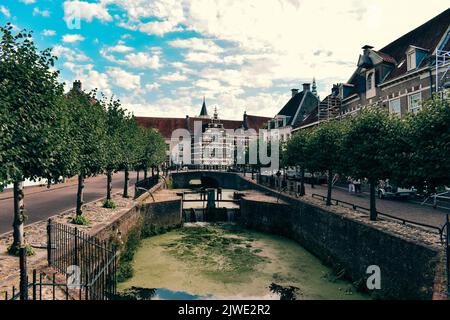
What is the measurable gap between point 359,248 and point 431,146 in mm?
5733

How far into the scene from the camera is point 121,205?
19906mm

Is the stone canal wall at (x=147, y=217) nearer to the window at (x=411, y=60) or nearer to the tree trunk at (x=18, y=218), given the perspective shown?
the tree trunk at (x=18, y=218)

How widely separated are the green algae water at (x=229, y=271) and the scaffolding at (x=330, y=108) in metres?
21.3

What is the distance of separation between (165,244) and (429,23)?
28.2 metres

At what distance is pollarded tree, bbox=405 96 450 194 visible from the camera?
28.2 ft

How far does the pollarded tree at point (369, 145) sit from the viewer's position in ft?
44.0

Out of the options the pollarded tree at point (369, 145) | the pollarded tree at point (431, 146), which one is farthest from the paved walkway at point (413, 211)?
the pollarded tree at point (431, 146)

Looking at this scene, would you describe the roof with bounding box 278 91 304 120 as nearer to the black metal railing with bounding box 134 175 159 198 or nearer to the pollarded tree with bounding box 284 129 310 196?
the black metal railing with bounding box 134 175 159 198

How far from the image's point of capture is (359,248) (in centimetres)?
1280

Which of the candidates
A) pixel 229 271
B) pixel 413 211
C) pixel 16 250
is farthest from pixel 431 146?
pixel 16 250

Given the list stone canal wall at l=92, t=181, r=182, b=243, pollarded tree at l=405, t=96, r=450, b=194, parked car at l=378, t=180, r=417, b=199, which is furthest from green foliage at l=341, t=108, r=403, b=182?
stone canal wall at l=92, t=181, r=182, b=243

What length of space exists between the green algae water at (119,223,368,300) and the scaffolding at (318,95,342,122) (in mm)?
21285
